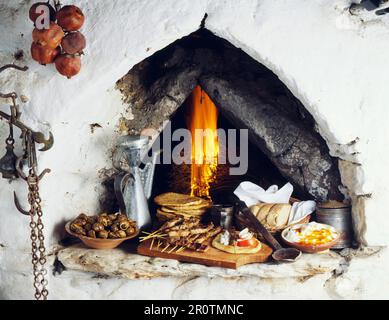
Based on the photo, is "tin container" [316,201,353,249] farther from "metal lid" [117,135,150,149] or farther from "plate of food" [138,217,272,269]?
"metal lid" [117,135,150,149]

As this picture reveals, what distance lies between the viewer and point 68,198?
117 inches

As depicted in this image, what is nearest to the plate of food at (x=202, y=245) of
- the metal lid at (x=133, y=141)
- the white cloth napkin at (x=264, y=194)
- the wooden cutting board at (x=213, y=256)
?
the wooden cutting board at (x=213, y=256)

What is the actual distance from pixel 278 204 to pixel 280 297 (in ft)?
1.57

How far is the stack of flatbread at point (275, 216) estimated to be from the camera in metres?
2.92

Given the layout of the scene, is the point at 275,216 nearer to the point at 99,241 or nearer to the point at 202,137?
the point at 202,137

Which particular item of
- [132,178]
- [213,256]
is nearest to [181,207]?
[132,178]

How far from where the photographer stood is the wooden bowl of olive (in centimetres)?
283

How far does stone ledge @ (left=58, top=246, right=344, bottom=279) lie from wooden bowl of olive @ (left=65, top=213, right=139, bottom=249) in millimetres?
55

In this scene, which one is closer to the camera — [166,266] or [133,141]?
[166,266]

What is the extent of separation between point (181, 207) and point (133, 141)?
17.2 inches

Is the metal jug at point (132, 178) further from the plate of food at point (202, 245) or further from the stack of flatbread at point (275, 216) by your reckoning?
the stack of flatbread at point (275, 216)

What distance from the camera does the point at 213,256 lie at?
107 inches

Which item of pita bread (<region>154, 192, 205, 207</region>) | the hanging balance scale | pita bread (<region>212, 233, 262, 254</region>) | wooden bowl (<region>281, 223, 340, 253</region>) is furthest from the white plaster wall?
pita bread (<region>154, 192, 205, 207</region>)

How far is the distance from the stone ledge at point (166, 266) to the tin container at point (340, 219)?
10 cm
